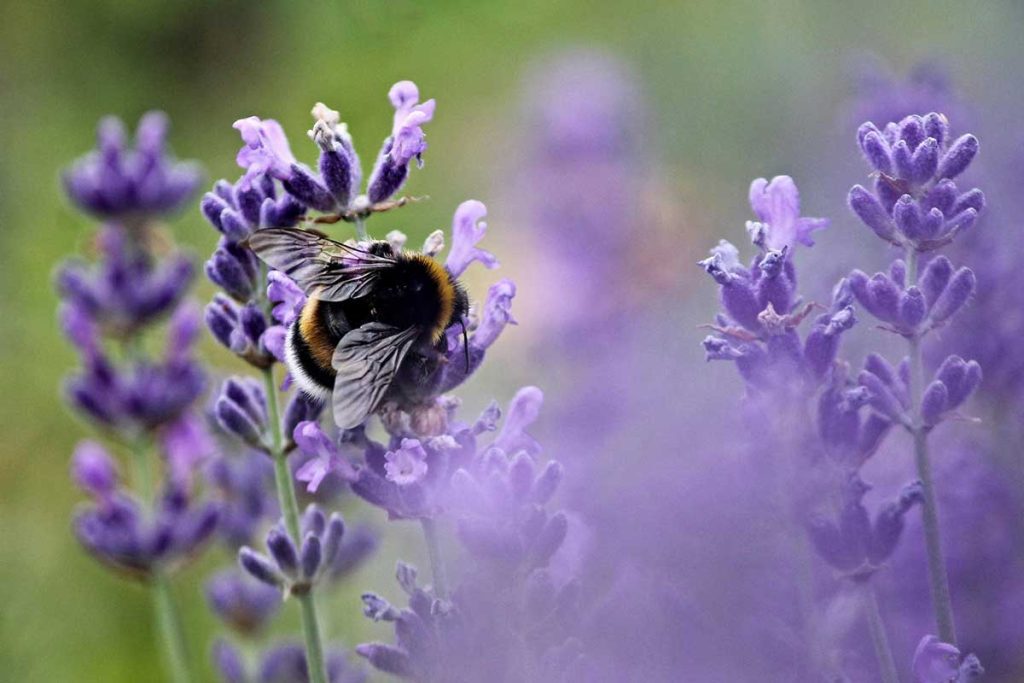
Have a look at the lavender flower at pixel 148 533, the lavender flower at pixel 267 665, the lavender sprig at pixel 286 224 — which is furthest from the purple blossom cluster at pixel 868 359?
the lavender flower at pixel 148 533

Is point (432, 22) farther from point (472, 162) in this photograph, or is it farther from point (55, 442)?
point (55, 442)

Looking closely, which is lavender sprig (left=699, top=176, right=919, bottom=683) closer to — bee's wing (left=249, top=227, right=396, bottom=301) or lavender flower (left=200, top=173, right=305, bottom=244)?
bee's wing (left=249, top=227, right=396, bottom=301)

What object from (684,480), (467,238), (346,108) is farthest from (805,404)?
(346,108)

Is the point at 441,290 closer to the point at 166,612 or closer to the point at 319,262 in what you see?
the point at 319,262

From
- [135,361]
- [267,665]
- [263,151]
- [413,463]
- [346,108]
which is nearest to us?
[413,463]

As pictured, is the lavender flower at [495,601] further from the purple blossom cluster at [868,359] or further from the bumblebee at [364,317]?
the purple blossom cluster at [868,359]

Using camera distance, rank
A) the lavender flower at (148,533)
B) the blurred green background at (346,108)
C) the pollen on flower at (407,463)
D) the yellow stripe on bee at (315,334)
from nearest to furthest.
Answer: the pollen on flower at (407,463)
the yellow stripe on bee at (315,334)
the lavender flower at (148,533)
the blurred green background at (346,108)
